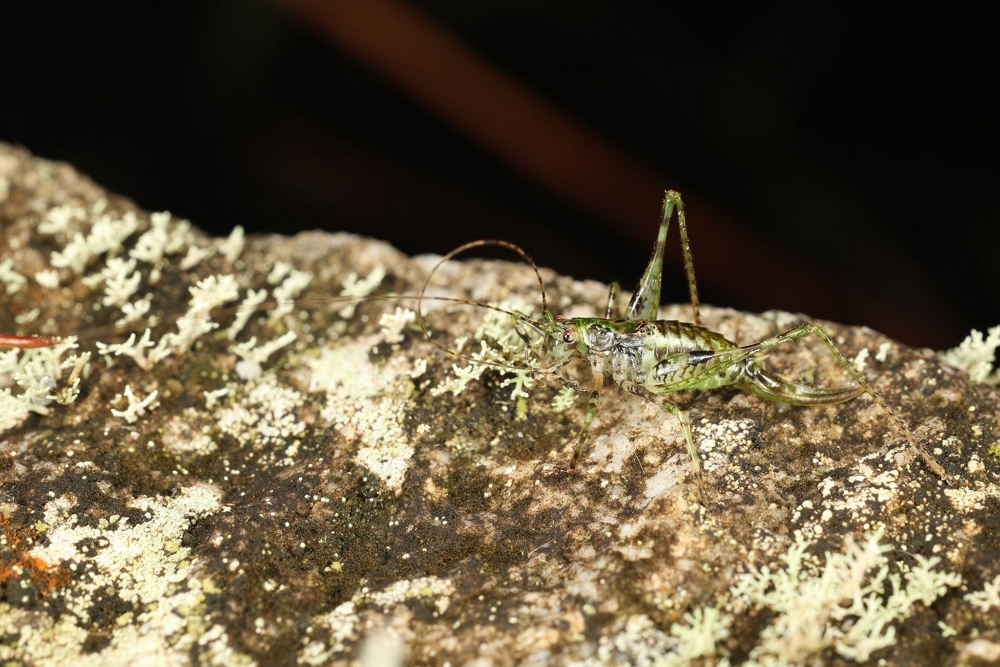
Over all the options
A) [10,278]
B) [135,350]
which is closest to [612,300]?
[135,350]

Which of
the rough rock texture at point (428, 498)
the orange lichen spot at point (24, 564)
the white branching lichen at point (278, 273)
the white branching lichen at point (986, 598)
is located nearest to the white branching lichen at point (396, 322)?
the rough rock texture at point (428, 498)

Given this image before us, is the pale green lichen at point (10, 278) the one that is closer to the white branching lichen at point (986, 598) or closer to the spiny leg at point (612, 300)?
the spiny leg at point (612, 300)

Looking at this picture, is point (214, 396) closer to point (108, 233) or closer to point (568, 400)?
point (108, 233)

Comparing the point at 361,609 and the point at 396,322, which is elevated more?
the point at 396,322

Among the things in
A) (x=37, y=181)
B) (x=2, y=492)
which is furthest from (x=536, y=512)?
(x=37, y=181)

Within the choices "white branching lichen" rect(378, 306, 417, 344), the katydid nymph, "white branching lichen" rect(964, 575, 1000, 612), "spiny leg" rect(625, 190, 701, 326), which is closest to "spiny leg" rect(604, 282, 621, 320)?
"spiny leg" rect(625, 190, 701, 326)

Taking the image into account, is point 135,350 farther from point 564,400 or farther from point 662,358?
point 662,358

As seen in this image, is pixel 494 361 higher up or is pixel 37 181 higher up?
pixel 37 181
